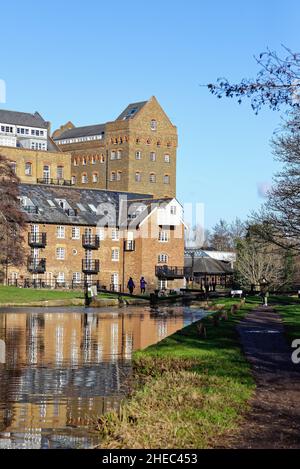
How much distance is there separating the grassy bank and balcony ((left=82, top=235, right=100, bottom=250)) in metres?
56.3

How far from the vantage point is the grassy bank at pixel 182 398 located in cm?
1155

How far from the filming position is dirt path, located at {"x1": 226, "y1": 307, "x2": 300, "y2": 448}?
11.5 metres

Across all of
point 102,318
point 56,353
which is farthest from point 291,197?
point 56,353

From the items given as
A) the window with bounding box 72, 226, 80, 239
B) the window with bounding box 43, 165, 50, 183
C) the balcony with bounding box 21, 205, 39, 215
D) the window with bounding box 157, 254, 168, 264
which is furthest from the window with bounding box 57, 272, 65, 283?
the window with bounding box 43, 165, 50, 183

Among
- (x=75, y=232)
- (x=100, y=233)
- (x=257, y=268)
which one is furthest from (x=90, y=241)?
(x=257, y=268)

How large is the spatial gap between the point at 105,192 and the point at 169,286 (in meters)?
11.6

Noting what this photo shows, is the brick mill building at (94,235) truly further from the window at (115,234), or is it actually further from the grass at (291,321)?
the grass at (291,321)

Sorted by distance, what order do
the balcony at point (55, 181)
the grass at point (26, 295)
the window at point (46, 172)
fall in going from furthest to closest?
the window at point (46, 172), the balcony at point (55, 181), the grass at point (26, 295)

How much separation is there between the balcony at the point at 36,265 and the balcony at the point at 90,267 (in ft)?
14.2

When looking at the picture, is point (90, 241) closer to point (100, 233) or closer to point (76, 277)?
point (100, 233)

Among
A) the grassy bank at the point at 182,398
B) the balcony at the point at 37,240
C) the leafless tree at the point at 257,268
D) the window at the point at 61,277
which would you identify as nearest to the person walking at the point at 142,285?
the window at the point at 61,277

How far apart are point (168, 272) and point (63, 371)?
59.9 m
